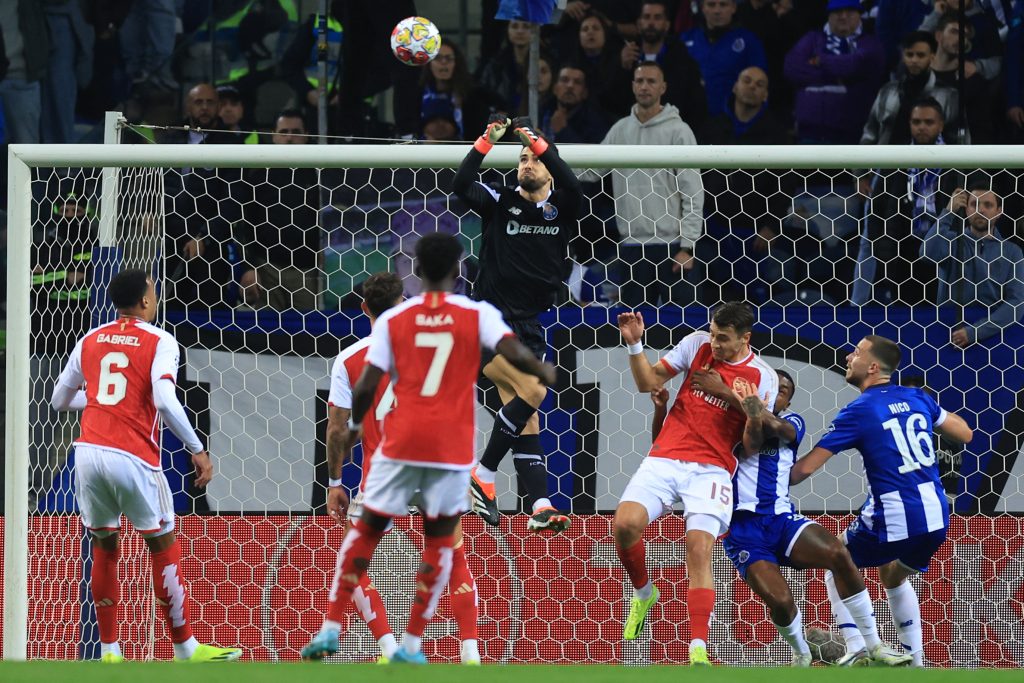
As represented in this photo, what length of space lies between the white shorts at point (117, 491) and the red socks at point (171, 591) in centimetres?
13

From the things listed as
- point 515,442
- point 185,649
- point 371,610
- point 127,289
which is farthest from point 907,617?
point 127,289

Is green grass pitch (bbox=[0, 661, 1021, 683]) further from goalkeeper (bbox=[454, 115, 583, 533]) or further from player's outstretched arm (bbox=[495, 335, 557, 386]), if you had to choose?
goalkeeper (bbox=[454, 115, 583, 533])

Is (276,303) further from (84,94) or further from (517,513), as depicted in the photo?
(84,94)

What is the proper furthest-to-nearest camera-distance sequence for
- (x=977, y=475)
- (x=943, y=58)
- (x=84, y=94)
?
(x=84, y=94)
(x=943, y=58)
(x=977, y=475)

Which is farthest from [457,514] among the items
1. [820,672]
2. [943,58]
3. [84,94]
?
[84,94]

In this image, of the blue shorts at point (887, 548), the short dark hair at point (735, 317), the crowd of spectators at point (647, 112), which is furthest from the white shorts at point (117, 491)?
the blue shorts at point (887, 548)

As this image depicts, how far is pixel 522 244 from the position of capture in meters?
7.36

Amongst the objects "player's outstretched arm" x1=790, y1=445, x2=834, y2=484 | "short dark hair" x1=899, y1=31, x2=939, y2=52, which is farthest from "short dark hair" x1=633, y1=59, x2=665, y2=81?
"player's outstretched arm" x1=790, y1=445, x2=834, y2=484

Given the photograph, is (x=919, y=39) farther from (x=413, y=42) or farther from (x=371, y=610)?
(x=371, y=610)

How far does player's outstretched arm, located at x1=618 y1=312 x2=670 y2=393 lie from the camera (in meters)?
6.99

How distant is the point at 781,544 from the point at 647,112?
10.6ft

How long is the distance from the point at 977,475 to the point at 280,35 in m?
5.99

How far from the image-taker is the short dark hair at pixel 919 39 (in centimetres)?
942

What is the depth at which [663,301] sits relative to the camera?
8375mm
